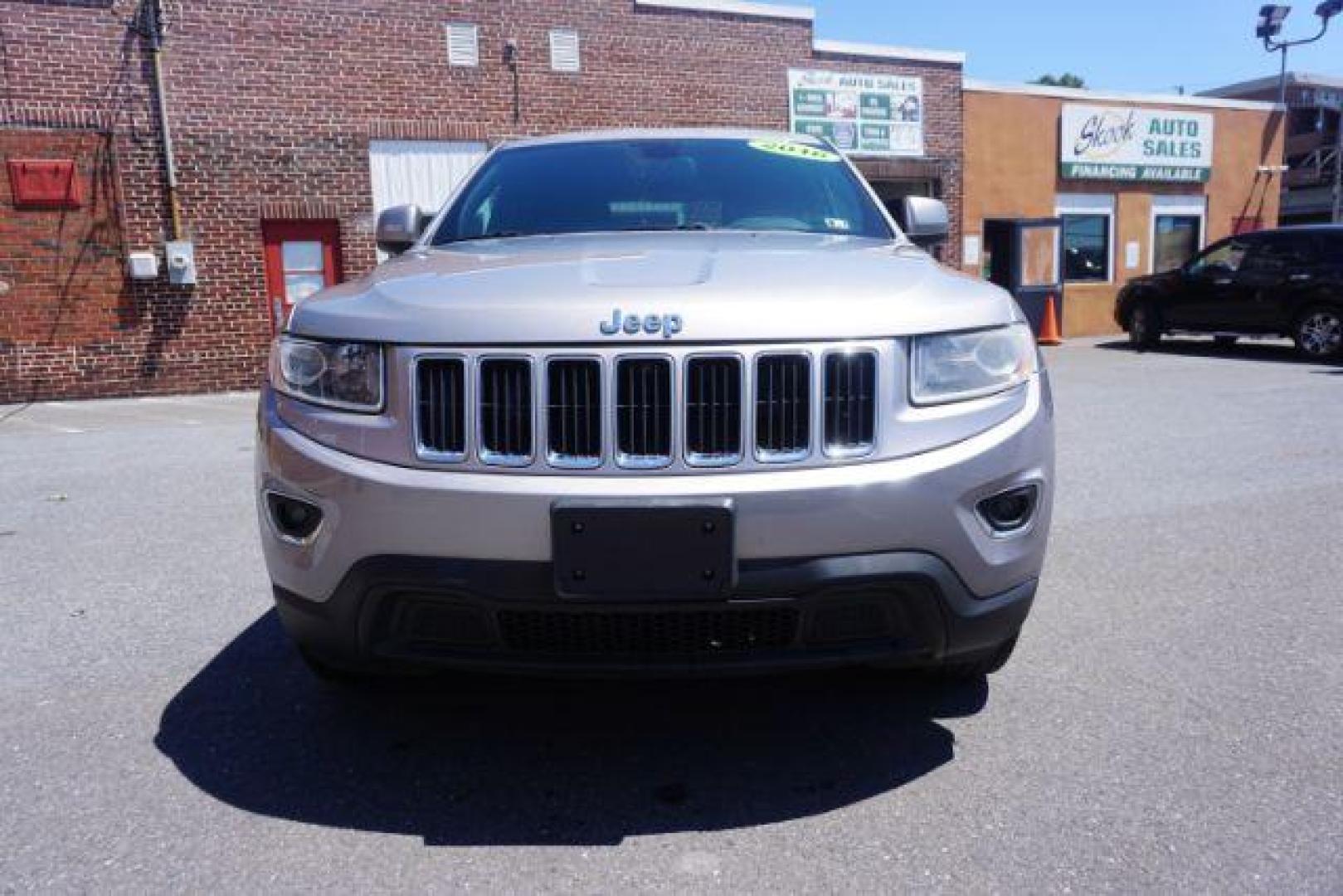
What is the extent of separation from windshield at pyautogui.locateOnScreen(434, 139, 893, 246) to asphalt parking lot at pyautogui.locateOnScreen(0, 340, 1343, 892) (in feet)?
5.01

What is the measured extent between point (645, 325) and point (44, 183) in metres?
12.1

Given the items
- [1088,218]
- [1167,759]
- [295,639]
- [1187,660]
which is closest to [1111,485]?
[1187,660]

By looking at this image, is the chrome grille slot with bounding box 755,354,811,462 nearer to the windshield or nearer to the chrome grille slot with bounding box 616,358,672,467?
the chrome grille slot with bounding box 616,358,672,467

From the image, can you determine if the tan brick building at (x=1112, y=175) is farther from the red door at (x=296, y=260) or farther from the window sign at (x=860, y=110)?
the red door at (x=296, y=260)

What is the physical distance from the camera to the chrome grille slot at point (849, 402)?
2160mm

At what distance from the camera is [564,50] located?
1384cm

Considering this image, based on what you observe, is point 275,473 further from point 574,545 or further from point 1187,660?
point 1187,660

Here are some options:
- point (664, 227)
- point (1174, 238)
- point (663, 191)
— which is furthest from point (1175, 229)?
point (664, 227)

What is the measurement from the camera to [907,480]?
6.95 feet

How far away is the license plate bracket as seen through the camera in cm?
204

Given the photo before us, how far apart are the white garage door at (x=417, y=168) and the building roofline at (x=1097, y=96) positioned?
8.73m

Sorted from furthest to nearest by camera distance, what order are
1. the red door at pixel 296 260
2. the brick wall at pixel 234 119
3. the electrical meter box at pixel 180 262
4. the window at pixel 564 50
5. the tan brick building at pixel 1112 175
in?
the tan brick building at pixel 1112 175 → the window at pixel 564 50 → the red door at pixel 296 260 → the electrical meter box at pixel 180 262 → the brick wall at pixel 234 119

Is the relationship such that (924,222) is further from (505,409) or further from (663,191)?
(505,409)

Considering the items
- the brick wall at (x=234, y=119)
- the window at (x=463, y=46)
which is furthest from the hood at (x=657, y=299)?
the window at (x=463, y=46)
